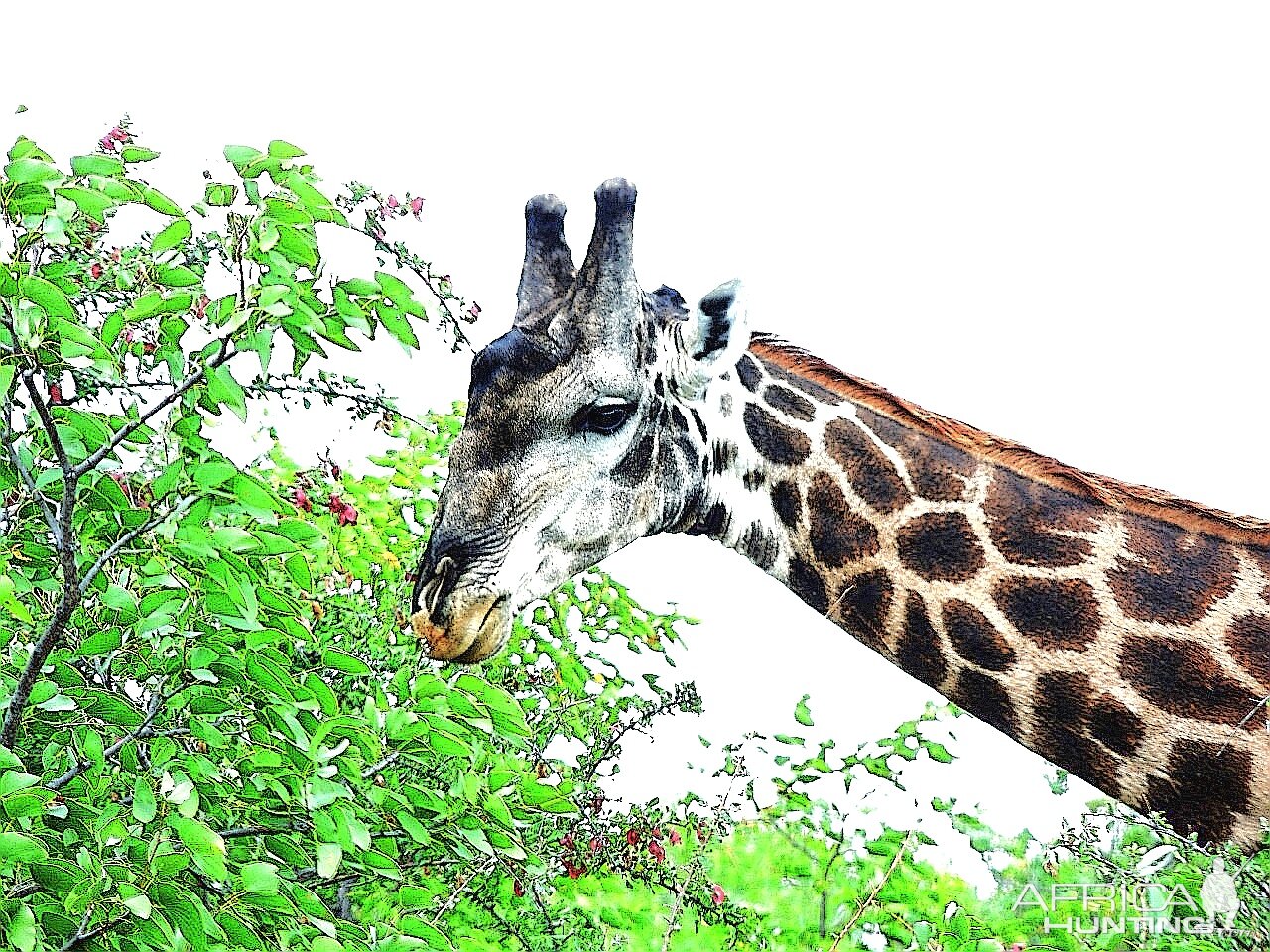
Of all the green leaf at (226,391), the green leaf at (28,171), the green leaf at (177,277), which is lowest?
the green leaf at (226,391)

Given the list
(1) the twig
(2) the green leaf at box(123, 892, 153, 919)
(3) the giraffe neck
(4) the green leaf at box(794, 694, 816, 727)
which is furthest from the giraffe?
(2) the green leaf at box(123, 892, 153, 919)

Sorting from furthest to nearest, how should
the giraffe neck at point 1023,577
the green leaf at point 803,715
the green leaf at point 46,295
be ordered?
the green leaf at point 803,715, the giraffe neck at point 1023,577, the green leaf at point 46,295

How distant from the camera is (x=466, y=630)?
375 cm

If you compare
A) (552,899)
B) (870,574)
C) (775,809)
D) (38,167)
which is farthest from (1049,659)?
(38,167)

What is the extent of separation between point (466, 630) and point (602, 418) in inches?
33.3

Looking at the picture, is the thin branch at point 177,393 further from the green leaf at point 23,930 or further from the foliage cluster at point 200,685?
the green leaf at point 23,930

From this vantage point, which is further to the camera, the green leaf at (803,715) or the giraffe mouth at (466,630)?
the green leaf at (803,715)

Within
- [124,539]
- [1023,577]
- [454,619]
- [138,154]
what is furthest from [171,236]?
[1023,577]

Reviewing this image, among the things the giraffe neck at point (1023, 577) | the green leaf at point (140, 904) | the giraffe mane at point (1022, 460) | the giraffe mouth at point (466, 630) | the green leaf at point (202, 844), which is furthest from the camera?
the giraffe mouth at point (466, 630)

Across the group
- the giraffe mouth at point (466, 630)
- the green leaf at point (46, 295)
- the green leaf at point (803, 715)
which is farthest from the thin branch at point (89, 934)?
the green leaf at point (803, 715)

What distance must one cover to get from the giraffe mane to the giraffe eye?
778 millimetres

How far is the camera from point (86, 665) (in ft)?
9.66

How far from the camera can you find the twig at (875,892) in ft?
12.4

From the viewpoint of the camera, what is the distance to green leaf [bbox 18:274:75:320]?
A: 2.07m
